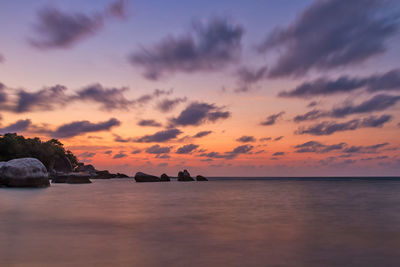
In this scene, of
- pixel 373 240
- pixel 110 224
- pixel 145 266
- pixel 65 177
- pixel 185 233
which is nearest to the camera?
pixel 145 266

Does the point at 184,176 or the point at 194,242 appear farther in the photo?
the point at 184,176

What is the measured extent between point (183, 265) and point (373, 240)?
6970 mm

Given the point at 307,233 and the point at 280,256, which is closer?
the point at 280,256

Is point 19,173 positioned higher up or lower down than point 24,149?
lower down

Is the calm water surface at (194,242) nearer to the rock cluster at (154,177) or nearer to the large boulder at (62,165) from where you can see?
the rock cluster at (154,177)

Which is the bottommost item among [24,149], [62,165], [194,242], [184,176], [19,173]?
[194,242]

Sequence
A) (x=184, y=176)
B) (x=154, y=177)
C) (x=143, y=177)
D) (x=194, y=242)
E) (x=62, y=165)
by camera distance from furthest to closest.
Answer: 1. (x=184, y=176)
2. (x=62, y=165)
3. (x=154, y=177)
4. (x=143, y=177)
5. (x=194, y=242)

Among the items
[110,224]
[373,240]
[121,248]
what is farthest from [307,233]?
[110,224]

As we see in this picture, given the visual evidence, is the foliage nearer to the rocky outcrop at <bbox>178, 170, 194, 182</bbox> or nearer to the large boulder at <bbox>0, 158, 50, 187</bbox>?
the rocky outcrop at <bbox>178, 170, 194, 182</bbox>

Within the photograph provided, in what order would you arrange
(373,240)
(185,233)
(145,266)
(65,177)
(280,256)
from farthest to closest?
(65,177) → (185,233) → (373,240) → (280,256) → (145,266)

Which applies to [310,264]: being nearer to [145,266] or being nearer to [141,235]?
[145,266]

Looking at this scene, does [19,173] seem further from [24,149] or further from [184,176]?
[184,176]

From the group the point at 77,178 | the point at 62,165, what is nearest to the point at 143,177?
the point at 77,178

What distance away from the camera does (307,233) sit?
11.1m
